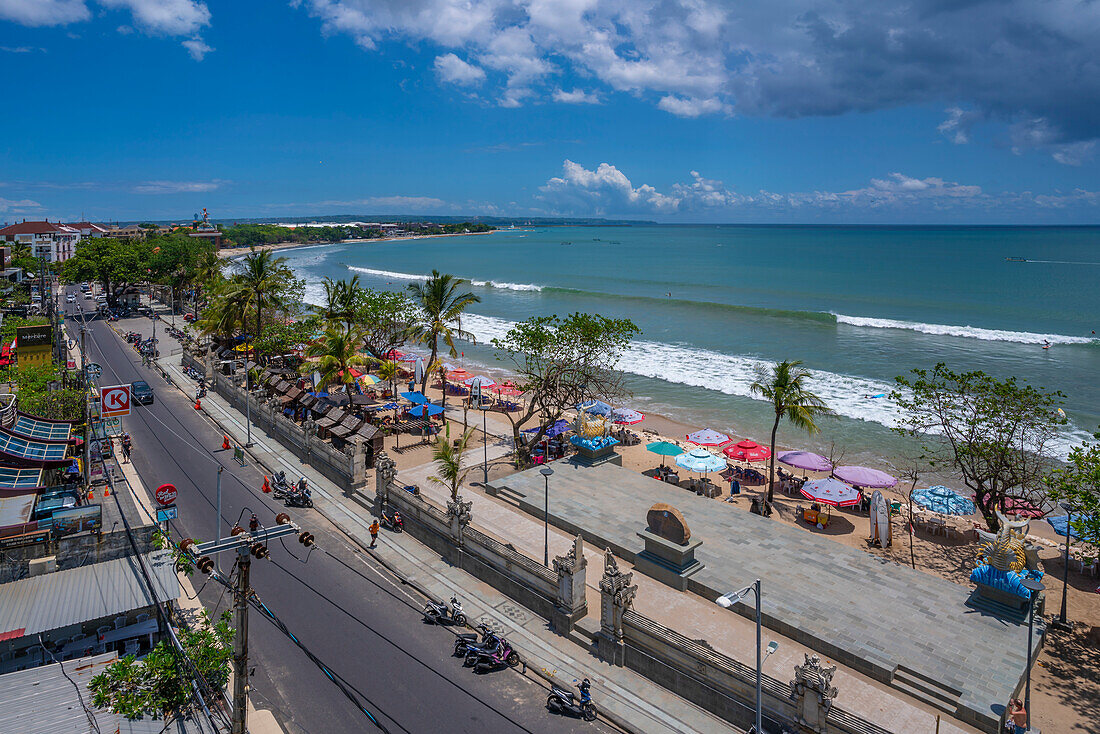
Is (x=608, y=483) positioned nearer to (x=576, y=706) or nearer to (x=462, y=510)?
(x=462, y=510)

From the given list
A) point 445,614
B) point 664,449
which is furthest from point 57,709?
point 664,449

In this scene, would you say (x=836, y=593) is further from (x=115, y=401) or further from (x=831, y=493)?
(x=115, y=401)

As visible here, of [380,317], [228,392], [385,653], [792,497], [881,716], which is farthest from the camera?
[380,317]

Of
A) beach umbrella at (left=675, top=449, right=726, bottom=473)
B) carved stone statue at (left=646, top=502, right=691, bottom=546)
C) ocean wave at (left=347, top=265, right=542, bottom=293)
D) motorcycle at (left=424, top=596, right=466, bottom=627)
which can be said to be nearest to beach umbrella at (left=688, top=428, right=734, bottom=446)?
beach umbrella at (left=675, top=449, right=726, bottom=473)

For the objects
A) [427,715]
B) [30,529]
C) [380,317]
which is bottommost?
[427,715]

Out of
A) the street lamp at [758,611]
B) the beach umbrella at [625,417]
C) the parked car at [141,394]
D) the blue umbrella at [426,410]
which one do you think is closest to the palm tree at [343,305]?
the blue umbrella at [426,410]

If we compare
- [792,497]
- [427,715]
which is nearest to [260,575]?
[427,715]

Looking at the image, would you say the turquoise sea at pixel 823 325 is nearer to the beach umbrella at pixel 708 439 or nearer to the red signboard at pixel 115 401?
the beach umbrella at pixel 708 439
